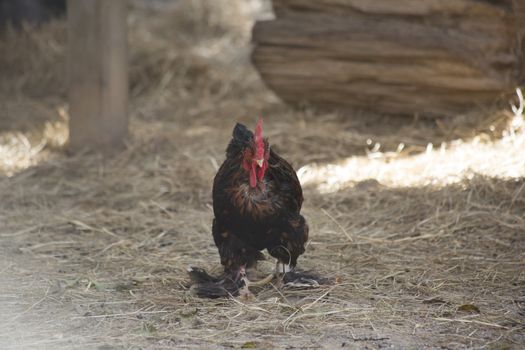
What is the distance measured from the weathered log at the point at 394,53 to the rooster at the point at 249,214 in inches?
122

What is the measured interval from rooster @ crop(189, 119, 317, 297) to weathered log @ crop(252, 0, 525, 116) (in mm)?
3093

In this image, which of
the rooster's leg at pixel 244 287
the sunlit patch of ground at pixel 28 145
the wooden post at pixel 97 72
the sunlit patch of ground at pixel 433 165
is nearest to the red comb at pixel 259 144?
the rooster's leg at pixel 244 287

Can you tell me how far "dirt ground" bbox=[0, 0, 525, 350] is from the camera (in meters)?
3.84

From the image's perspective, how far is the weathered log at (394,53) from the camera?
6.79 m

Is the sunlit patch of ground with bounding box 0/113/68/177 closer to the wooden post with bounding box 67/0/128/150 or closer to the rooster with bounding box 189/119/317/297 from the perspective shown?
the wooden post with bounding box 67/0/128/150

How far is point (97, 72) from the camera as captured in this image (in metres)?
6.76

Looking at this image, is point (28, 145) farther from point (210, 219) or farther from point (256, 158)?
point (256, 158)

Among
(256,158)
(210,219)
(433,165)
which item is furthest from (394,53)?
(256,158)

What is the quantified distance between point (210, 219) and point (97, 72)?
1921mm

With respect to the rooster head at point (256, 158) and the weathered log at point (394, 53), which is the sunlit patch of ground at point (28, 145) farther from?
the rooster head at point (256, 158)

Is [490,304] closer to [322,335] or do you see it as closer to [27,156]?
[322,335]

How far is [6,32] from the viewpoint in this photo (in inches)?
387

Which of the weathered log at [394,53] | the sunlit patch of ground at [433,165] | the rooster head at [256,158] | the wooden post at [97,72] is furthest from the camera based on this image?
the weathered log at [394,53]

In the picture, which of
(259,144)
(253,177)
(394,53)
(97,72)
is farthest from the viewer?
(394,53)
